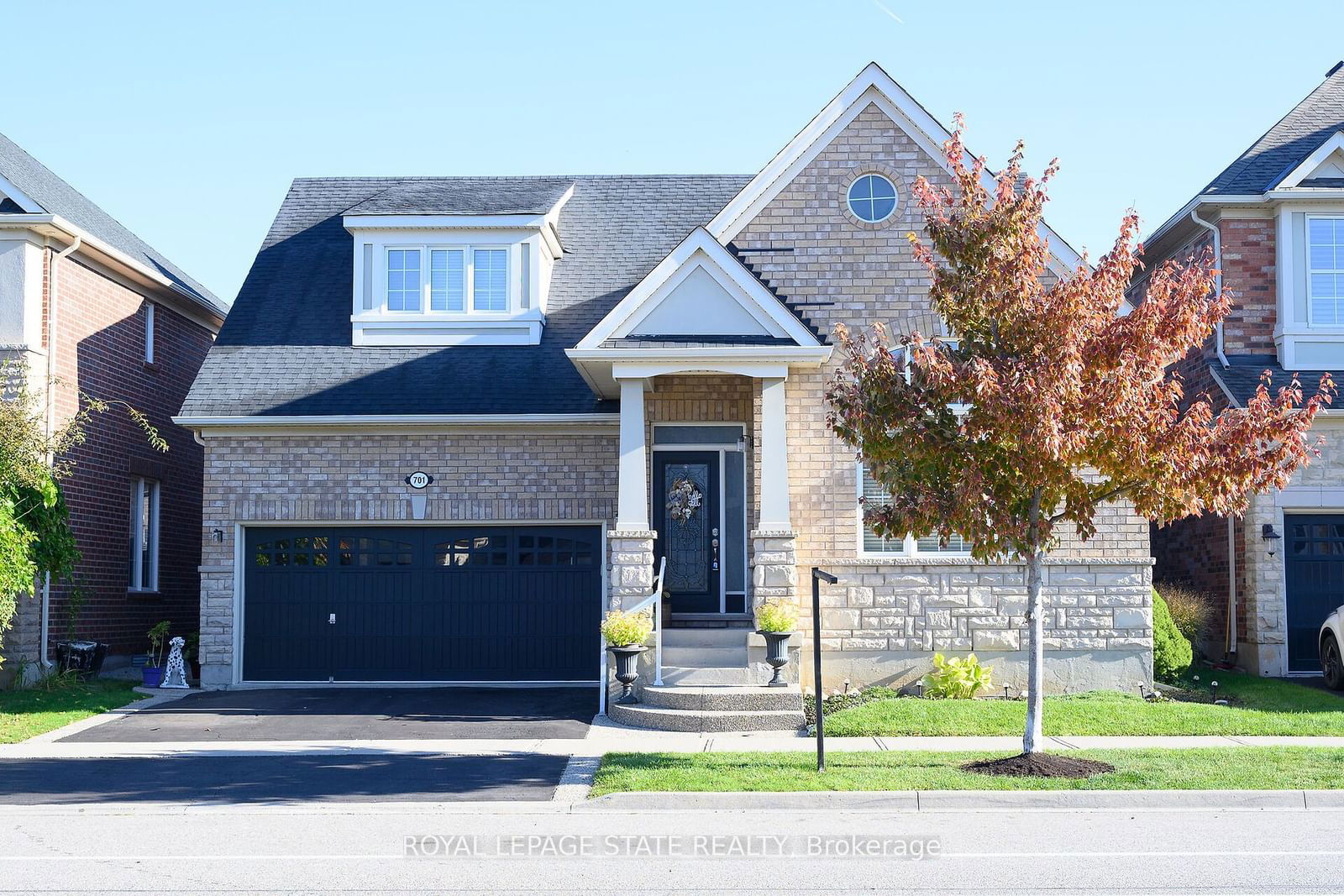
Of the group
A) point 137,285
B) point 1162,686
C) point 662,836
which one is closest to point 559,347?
point 137,285

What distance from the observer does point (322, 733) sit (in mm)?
14102

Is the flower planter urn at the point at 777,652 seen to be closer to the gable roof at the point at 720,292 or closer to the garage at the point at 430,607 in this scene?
the gable roof at the point at 720,292

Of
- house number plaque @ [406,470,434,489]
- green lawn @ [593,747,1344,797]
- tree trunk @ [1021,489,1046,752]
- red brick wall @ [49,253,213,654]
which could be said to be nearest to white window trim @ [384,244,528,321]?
house number plaque @ [406,470,434,489]

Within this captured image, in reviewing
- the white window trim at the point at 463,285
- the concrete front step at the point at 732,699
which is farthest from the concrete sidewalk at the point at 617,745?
the white window trim at the point at 463,285

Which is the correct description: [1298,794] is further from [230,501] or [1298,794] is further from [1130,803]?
[230,501]

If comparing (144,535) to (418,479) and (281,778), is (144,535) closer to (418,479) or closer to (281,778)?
(418,479)

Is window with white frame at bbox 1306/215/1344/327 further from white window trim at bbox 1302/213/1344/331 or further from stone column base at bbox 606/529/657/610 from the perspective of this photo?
stone column base at bbox 606/529/657/610

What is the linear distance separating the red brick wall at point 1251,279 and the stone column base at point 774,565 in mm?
7427

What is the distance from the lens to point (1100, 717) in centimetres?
1356

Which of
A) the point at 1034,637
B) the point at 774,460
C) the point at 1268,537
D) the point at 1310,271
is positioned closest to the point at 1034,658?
the point at 1034,637

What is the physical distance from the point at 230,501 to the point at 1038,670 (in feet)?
37.8

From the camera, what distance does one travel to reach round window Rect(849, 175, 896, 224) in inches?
642

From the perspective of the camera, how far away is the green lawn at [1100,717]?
43.1 ft

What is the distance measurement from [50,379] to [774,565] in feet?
32.8
